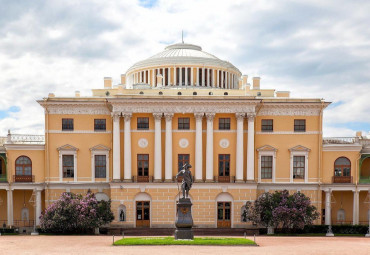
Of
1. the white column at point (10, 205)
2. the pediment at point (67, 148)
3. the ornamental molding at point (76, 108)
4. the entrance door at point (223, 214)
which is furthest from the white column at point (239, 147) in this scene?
the white column at point (10, 205)

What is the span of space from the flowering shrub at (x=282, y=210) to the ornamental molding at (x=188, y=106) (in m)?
8.74

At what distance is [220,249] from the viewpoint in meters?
28.2

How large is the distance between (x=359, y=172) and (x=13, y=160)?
34.5 metres

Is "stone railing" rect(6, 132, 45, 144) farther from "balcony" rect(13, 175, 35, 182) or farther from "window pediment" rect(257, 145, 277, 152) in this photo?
"window pediment" rect(257, 145, 277, 152)

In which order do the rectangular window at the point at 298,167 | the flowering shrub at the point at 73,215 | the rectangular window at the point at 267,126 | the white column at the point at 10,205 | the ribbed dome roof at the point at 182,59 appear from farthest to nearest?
the ribbed dome roof at the point at 182,59, the rectangular window at the point at 267,126, the rectangular window at the point at 298,167, the white column at the point at 10,205, the flowering shrub at the point at 73,215

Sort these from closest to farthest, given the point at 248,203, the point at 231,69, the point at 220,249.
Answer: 1. the point at 220,249
2. the point at 248,203
3. the point at 231,69

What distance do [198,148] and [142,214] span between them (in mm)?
8421

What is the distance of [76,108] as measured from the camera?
45062 mm

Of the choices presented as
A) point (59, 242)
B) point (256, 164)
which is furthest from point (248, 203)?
point (59, 242)

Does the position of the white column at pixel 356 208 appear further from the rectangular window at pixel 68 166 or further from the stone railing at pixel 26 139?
the stone railing at pixel 26 139

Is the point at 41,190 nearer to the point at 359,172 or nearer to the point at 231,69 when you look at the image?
the point at 231,69

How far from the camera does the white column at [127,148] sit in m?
43.9

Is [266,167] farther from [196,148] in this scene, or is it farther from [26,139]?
[26,139]

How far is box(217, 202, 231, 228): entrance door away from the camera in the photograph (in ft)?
144
